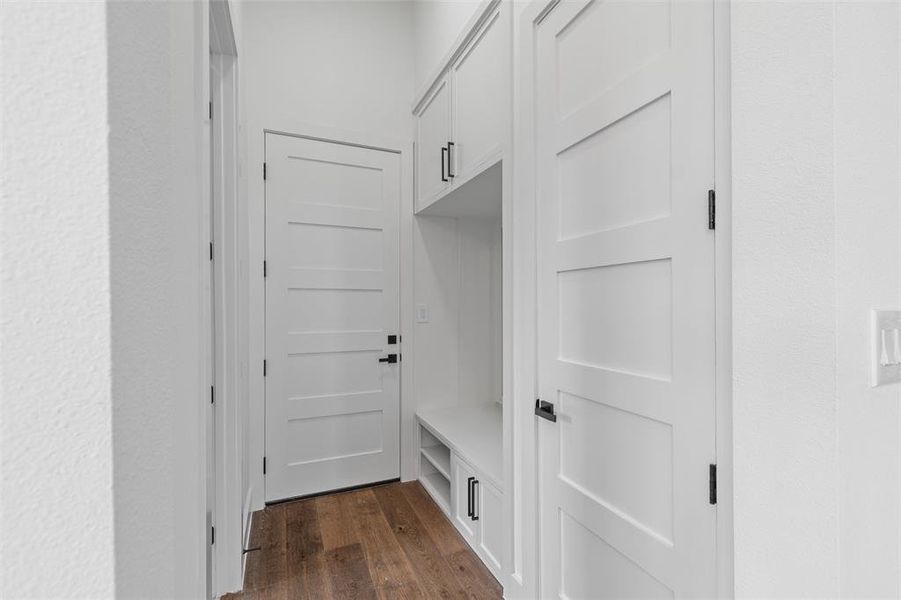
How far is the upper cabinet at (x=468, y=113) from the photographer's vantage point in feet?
5.68

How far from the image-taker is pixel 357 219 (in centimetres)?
263

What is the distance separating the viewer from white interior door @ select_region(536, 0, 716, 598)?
93 centimetres

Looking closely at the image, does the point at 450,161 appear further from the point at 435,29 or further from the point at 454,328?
the point at 454,328

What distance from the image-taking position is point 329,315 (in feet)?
8.45

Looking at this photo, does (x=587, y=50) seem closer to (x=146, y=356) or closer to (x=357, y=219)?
(x=146, y=356)

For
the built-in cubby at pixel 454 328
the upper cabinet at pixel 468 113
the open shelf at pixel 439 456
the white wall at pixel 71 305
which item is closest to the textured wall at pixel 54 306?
the white wall at pixel 71 305

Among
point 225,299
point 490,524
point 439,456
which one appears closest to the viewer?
point 225,299

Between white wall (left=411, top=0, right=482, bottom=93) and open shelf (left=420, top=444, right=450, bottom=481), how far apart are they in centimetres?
212

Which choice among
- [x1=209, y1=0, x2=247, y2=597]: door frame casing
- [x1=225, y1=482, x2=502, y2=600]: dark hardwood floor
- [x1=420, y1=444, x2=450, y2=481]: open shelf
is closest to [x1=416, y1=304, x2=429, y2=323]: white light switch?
[x1=420, y1=444, x2=450, y2=481]: open shelf

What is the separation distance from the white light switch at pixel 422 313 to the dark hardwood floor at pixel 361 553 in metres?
1.02
